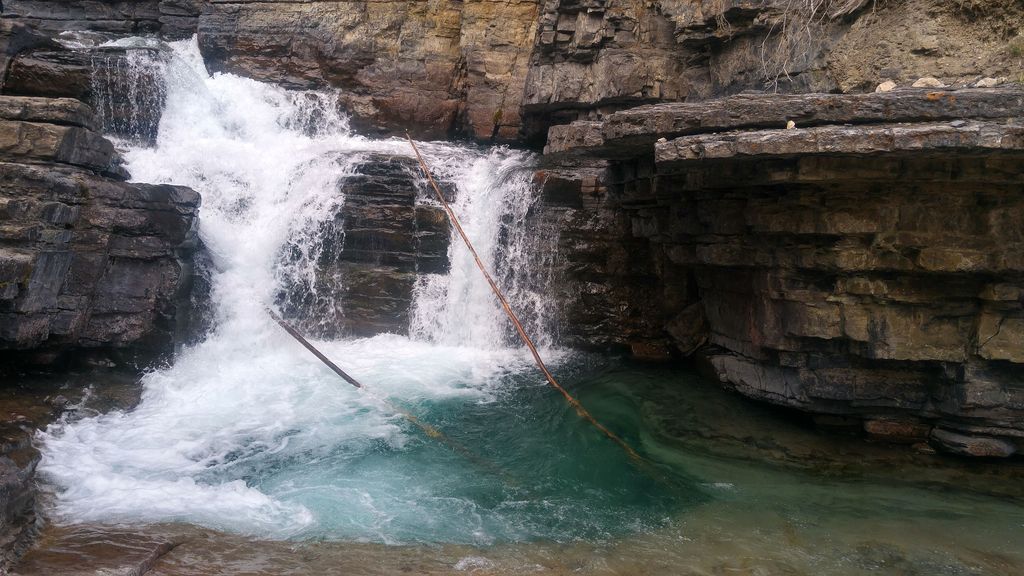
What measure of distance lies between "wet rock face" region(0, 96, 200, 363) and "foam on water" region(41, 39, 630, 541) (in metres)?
0.86

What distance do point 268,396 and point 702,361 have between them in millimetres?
5166

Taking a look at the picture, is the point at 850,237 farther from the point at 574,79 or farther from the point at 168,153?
the point at 168,153

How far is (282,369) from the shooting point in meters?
8.44

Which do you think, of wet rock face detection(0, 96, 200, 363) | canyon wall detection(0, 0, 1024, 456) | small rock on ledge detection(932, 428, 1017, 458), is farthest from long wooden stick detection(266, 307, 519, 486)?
small rock on ledge detection(932, 428, 1017, 458)

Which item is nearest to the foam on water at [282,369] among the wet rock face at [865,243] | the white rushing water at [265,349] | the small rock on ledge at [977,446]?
the white rushing water at [265,349]

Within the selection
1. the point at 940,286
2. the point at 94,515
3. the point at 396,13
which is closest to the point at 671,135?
the point at 940,286

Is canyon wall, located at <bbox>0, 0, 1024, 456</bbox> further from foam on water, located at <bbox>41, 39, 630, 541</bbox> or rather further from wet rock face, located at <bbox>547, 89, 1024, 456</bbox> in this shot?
foam on water, located at <bbox>41, 39, 630, 541</bbox>

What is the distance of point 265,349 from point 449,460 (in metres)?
3.88

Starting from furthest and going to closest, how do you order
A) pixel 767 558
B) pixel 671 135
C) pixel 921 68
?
pixel 921 68, pixel 671 135, pixel 767 558

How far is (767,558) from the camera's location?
446 cm

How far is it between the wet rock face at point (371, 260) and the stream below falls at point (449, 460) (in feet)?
0.67

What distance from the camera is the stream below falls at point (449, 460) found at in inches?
178

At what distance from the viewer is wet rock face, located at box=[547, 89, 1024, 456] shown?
4641mm

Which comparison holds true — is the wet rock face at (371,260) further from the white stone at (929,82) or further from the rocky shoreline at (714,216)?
the white stone at (929,82)
